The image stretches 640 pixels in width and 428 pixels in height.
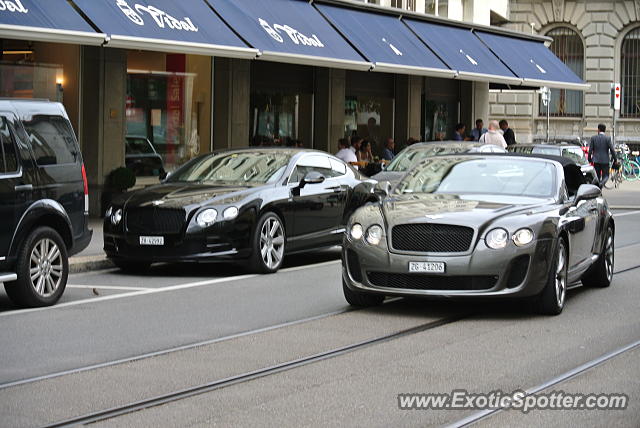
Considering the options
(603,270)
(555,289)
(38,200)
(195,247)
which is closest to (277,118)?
(195,247)

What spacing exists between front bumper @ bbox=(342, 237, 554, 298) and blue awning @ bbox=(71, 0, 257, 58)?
357 inches

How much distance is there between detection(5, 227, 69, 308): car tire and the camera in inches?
453

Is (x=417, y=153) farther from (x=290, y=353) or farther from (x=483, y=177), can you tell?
(x=290, y=353)

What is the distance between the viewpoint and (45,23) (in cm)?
1789

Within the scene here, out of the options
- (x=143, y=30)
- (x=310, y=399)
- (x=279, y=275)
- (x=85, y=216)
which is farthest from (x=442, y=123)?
(x=310, y=399)

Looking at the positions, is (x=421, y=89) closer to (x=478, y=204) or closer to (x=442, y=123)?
(x=442, y=123)

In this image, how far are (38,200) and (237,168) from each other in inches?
179

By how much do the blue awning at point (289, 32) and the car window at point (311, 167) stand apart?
577cm

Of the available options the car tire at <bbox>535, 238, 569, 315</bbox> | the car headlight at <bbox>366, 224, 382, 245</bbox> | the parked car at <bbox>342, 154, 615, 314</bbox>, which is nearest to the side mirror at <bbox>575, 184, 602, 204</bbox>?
the parked car at <bbox>342, 154, 615, 314</bbox>

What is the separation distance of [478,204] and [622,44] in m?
45.0

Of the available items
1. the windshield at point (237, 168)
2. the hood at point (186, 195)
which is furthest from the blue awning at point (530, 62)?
the hood at point (186, 195)

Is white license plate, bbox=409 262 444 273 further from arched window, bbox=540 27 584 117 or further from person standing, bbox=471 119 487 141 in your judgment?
arched window, bbox=540 27 584 117

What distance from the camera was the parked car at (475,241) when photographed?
10719 mm

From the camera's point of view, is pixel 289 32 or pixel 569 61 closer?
pixel 289 32
